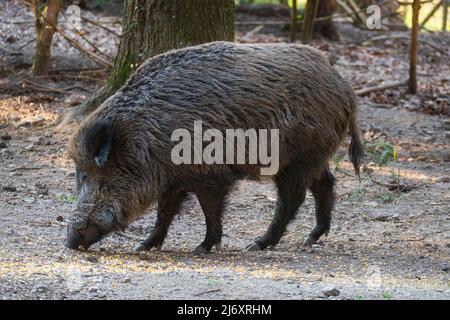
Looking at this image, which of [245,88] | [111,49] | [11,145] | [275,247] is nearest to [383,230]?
[275,247]

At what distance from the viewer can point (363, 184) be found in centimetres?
886

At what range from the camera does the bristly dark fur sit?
6.33 m

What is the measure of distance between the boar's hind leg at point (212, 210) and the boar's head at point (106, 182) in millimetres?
444

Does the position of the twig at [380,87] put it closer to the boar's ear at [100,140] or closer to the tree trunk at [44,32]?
the tree trunk at [44,32]

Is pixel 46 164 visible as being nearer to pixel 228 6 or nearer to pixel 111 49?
pixel 228 6

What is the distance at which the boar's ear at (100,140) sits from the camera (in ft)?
20.3

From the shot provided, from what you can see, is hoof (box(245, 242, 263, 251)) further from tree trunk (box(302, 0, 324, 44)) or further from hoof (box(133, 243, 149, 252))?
tree trunk (box(302, 0, 324, 44))

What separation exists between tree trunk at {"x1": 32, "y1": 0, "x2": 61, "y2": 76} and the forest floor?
0.33 metres

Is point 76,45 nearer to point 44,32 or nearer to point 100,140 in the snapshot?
point 44,32

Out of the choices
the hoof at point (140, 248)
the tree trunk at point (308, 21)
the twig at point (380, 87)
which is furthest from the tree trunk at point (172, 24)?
the twig at point (380, 87)

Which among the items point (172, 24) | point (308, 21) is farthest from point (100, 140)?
point (308, 21)

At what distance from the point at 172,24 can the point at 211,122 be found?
2875 millimetres

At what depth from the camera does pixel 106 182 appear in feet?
20.9
